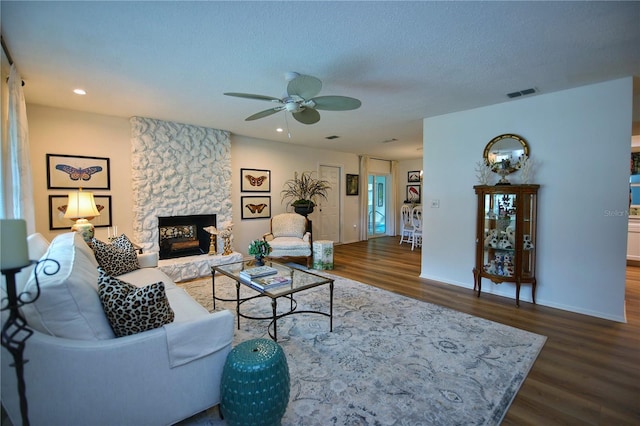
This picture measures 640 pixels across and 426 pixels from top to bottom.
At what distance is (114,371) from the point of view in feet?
4.59

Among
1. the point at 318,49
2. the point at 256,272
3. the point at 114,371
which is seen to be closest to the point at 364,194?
the point at 256,272

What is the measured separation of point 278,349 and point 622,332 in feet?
10.9

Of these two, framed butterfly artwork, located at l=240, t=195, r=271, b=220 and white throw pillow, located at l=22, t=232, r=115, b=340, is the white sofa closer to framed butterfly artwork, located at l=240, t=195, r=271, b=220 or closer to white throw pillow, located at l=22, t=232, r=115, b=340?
white throw pillow, located at l=22, t=232, r=115, b=340

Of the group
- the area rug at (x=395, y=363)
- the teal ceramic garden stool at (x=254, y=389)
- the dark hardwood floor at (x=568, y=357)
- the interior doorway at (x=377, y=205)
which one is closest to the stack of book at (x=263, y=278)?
→ the area rug at (x=395, y=363)

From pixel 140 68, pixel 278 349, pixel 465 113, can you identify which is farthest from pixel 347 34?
pixel 465 113

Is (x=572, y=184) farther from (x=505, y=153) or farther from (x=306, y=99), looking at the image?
(x=306, y=99)

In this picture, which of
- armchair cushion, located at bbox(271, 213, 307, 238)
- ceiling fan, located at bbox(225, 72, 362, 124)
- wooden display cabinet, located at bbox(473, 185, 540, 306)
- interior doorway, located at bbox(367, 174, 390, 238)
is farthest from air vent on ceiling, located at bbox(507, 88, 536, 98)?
interior doorway, located at bbox(367, 174, 390, 238)

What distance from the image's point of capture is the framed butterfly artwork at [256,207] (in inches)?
228

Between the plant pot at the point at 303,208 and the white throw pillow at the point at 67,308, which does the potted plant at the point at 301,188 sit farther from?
the white throw pillow at the point at 67,308

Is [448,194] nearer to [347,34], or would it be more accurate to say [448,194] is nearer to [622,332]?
[622,332]

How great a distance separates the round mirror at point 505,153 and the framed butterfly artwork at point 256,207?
4036 millimetres

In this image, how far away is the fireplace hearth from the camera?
482cm

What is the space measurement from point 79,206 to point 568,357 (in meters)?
5.11

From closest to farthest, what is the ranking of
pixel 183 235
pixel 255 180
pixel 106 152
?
pixel 106 152 → pixel 183 235 → pixel 255 180
